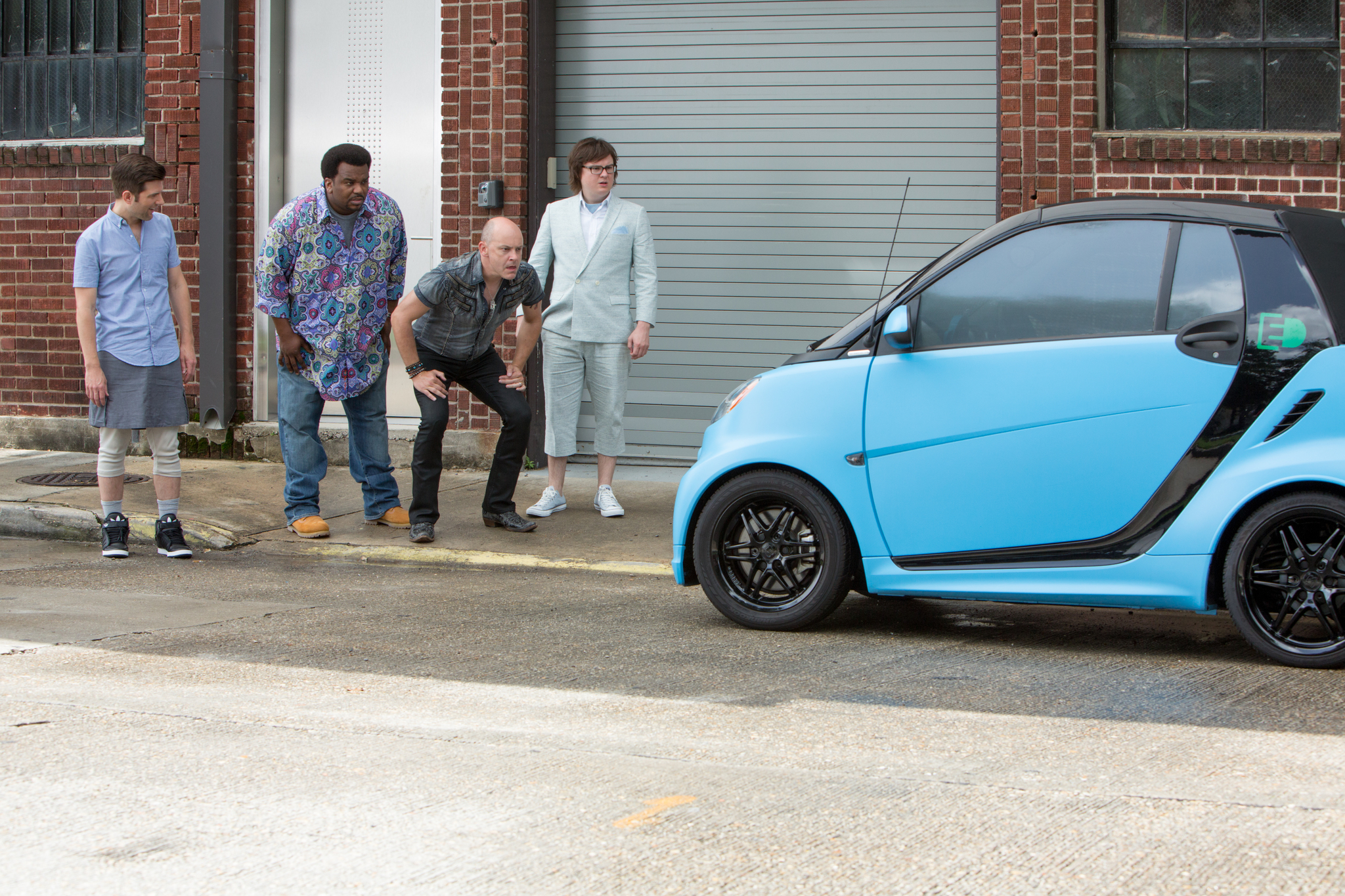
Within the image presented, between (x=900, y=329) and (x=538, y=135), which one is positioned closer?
(x=900, y=329)

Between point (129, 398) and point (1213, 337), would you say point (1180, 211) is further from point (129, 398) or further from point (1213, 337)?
point (129, 398)

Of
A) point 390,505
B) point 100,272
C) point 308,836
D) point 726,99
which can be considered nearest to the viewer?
point 308,836

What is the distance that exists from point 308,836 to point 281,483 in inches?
267

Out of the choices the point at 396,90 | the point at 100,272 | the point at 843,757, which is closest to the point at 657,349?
the point at 396,90

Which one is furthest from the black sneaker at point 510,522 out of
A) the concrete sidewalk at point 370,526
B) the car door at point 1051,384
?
the car door at point 1051,384

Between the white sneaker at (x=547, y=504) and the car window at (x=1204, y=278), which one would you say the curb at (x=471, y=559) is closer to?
the white sneaker at (x=547, y=504)

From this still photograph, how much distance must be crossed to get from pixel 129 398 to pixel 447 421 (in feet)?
5.35

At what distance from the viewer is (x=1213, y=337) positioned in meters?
4.93

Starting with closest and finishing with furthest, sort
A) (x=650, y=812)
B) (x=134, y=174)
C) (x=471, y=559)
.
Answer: (x=650, y=812)
(x=134, y=174)
(x=471, y=559)

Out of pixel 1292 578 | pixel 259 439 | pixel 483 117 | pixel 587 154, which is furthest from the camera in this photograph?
pixel 259 439

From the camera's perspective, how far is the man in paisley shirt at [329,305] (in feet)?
25.4

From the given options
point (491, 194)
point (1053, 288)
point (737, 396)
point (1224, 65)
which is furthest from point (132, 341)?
point (1224, 65)

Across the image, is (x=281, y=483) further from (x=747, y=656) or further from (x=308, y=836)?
(x=308, y=836)

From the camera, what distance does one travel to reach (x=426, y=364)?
7906mm
